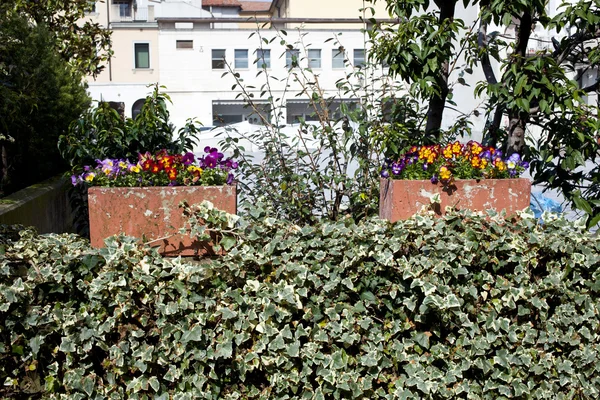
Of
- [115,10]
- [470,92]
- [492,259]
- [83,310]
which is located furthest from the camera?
[115,10]

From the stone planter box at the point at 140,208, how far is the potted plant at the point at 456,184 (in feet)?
3.39

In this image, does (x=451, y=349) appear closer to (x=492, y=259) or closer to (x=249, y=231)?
(x=492, y=259)

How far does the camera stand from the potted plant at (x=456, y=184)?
3.80m

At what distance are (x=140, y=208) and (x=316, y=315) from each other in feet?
4.20

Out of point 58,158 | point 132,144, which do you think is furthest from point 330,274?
point 58,158

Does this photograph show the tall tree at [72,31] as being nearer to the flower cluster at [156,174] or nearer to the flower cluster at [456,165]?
the flower cluster at [156,174]

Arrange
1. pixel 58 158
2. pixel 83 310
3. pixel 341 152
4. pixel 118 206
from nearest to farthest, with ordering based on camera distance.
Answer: pixel 83 310 → pixel 118 206 → pixel 341 152 → pixel 58 158

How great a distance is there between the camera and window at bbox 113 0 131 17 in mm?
46188

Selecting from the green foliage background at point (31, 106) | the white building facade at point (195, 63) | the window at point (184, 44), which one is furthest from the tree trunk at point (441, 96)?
the window at point (184, 44)

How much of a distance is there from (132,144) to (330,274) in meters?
2.42

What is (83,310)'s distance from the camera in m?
2.86

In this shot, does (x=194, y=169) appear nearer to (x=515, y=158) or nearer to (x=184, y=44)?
(x=515, y=158)

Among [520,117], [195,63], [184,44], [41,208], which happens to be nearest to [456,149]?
[520,117]

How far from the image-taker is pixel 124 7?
46.5 m
